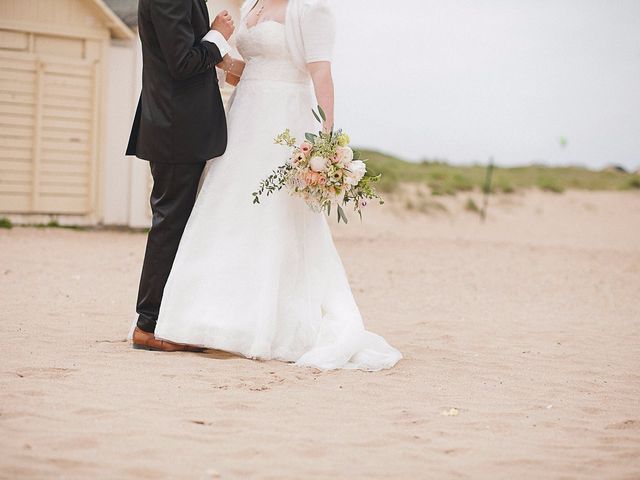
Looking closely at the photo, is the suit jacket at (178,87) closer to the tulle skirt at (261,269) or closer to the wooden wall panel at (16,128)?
the tulle skirt at (261,269)

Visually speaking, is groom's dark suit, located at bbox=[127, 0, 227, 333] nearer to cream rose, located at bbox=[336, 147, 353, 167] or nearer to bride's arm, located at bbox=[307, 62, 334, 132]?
bride's arm, located at bbox=[307, 62, 334, 132]

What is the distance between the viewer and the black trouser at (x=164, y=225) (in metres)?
5.34

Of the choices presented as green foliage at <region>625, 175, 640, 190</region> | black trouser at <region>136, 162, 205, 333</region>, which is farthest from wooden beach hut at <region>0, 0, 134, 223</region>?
green foliage at <region>625, 175, 640, 190</region>

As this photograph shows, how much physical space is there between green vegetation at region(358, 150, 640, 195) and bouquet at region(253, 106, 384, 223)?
21.1m

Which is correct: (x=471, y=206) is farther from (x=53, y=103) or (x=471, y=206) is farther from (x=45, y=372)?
(x=45, y=372)

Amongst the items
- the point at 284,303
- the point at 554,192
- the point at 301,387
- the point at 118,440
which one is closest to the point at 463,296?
the point at 284,303

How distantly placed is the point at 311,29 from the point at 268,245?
4.07ft

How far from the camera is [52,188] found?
13.9 meters

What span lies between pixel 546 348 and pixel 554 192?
23.4 m

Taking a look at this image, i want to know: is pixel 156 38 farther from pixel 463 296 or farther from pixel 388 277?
pixel 388 277

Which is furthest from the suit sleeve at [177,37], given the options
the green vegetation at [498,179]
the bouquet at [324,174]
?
the green vegetation at [498,179]

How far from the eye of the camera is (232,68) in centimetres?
564

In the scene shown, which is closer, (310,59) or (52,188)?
(310,59)

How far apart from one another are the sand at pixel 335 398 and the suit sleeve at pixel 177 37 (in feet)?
5.24
